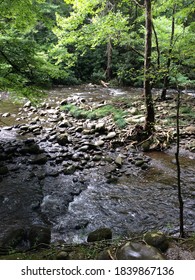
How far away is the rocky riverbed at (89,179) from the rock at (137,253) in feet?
3.34

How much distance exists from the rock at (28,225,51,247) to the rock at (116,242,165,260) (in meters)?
1.33

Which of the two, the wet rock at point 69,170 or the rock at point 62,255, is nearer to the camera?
the rock at point 62,255

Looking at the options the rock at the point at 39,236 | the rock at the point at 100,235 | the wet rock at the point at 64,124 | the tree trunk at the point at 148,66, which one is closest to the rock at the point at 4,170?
the rock at the point at 39,236

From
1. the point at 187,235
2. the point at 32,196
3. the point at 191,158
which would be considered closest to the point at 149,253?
the point at 187,235

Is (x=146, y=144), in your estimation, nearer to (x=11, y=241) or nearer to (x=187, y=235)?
(x=187, y=235)

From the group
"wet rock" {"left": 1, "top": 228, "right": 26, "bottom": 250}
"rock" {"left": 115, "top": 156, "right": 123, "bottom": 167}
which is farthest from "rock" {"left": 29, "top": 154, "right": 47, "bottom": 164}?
"wet rock" {"left": 1, "top": 228, "right": 26, "bottom": 250}

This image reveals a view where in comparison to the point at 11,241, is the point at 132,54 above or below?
above

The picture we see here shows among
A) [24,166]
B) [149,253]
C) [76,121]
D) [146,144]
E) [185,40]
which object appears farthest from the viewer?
[76,121]

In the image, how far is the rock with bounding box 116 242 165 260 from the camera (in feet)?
9.22

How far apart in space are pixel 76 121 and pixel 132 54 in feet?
41.4

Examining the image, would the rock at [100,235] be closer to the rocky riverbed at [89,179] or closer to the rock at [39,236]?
the rocky riverbed at [89,179]

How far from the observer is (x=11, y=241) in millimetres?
3768

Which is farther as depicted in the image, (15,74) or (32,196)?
(15,74)

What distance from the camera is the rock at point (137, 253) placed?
9.22 feet
